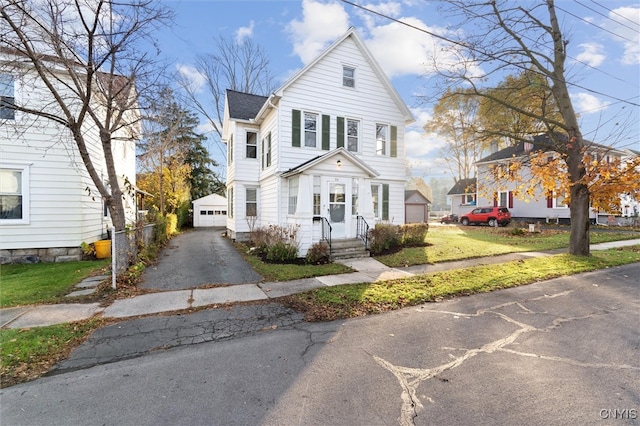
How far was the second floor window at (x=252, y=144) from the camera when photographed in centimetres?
1566

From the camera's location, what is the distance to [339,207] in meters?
11.6

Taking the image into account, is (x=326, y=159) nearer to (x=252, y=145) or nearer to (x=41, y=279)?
(x=252, y=145)

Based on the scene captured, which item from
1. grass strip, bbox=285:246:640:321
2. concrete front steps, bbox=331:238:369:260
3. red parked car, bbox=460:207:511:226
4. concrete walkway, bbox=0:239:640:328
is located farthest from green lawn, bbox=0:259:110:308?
→ red parked car, bbox=460:207:511:226

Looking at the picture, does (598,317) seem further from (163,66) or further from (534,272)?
(163,66)

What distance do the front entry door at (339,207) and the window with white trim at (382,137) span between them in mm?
3936

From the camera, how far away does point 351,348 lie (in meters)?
3.95

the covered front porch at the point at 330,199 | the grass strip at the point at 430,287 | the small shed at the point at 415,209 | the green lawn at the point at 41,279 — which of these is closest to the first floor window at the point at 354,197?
the covered front porch at the point at 330,199

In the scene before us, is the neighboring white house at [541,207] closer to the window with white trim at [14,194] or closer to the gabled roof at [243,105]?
the gabled roof at [243,105]

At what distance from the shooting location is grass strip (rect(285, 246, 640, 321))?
5.53 m

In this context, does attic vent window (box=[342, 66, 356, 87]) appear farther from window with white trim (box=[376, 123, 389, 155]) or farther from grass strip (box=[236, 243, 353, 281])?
grass strip (box=[236, 243, 353, 281])

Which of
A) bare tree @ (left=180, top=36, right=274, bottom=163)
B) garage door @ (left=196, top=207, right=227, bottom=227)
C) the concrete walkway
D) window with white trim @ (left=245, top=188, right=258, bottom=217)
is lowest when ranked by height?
the concrete walkway

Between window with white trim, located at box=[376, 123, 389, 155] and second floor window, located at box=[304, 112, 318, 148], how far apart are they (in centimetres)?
336

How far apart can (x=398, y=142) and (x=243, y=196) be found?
871cm

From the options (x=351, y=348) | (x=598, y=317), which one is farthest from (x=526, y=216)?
(x=351, y=348)
